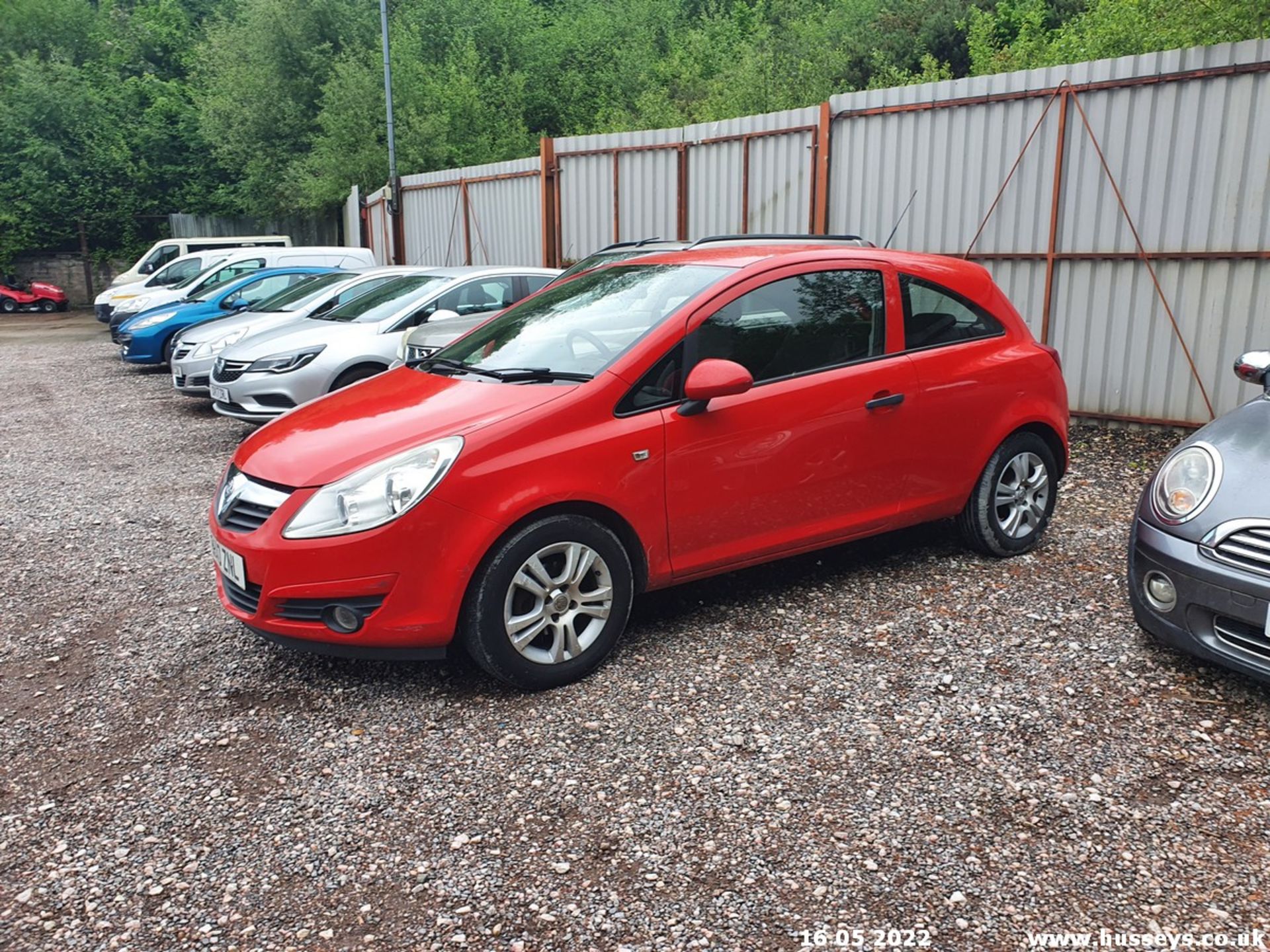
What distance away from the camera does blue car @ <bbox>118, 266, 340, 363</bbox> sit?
14.0m

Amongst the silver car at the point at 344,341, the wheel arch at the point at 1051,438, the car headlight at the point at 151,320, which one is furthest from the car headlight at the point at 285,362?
the car headlight at the point at 151,320

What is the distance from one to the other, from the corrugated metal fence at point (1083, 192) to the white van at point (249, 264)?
7751mm

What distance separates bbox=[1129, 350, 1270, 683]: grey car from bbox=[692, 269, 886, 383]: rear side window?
4.56 ft

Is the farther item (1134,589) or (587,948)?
(1134,589)

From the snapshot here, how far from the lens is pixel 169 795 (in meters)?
3.32

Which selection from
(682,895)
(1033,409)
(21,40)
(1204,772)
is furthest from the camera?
(21,40)

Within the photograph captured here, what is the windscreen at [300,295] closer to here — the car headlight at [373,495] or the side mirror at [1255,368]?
the car headlight at [373,495]

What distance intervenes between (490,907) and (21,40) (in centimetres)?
4782

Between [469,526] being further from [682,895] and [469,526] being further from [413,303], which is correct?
[413,303]

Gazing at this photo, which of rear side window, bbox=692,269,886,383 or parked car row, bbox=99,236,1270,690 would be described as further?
rear side window, bbox=692,269,886,383

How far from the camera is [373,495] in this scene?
3664 millimetres

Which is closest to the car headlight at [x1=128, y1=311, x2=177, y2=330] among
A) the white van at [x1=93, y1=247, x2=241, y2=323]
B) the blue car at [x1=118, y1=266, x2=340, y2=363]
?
the blue car at [x1=118, y1=266, x2=340, y2=363]

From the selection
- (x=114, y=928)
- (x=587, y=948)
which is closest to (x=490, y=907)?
(x=587, y=948)

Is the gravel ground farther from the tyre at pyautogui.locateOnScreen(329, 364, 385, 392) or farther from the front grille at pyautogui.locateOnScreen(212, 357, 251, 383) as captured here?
the front grille at pyautogui.locateOnScreen(212, 357, 251, 383)
